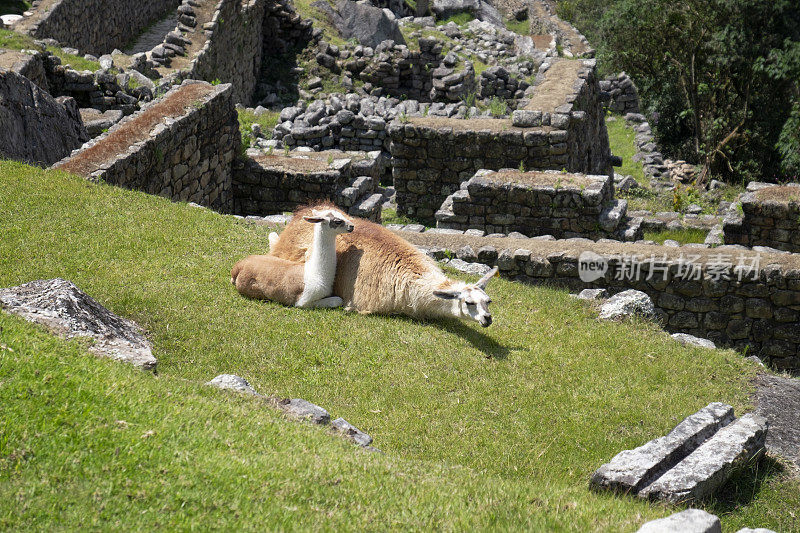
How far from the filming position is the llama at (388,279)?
27.2ft

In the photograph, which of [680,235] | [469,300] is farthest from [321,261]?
[680,235]

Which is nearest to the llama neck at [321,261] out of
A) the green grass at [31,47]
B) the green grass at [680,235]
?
the green grass at [680,235]

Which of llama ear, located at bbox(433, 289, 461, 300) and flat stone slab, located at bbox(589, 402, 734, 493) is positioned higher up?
llama ear, located at bbox(433, 289, 461, 300)

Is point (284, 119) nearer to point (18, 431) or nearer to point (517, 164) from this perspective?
point (517, 164)

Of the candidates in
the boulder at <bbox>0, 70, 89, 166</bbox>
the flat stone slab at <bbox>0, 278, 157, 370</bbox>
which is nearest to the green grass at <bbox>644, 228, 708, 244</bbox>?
the boulder at <bbox>0, 70, 89, 166</bbox>

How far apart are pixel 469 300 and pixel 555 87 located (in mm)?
12021

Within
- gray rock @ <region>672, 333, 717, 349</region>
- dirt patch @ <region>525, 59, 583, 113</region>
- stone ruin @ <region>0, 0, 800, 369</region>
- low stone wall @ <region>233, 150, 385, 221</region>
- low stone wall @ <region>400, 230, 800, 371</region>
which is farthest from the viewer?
dirt patch @ <region>525, 59, 583, 113</region>

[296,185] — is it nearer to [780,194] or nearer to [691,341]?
[691,341]

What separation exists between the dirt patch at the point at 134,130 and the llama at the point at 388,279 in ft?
15.8

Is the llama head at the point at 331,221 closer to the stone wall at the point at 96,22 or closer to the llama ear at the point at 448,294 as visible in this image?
A: the llama ear at the point at 448,294

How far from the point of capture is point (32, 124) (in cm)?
1298

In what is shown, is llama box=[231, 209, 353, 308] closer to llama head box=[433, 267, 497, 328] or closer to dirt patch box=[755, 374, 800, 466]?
llama head box=[433, 267, 497, 328]

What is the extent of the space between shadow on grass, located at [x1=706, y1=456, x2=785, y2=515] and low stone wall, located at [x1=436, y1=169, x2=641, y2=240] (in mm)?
7678

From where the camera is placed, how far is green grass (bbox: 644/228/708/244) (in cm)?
1579
